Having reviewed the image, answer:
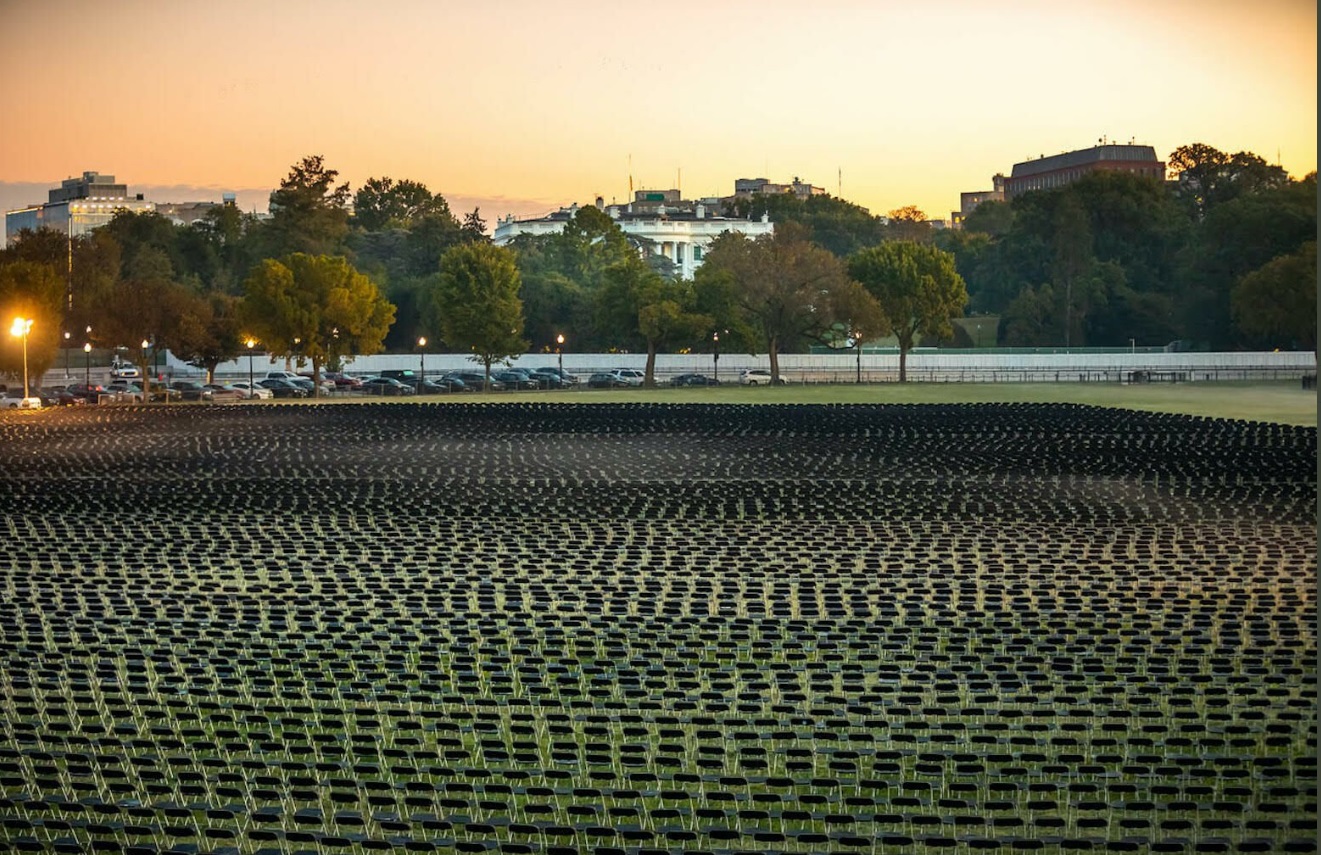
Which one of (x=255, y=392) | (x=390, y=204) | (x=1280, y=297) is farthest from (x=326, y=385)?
(x=390, y=204)

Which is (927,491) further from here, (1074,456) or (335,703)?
(335,703)

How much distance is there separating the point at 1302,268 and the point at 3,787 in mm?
103799

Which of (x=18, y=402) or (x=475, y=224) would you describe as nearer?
(x=18, y=402)

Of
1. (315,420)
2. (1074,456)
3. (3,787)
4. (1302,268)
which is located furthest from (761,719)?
(1302,268)

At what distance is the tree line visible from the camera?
329ft

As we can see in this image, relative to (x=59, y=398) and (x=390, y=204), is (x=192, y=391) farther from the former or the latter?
(x=390, y=204)

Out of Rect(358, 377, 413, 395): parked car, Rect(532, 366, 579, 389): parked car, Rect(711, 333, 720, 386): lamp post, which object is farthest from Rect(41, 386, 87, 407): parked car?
Rect(711, 333, 720, 386): lamp post

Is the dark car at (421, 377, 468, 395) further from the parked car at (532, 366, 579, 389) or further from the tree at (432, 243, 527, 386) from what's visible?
the parked car at (532, 366, 579, 389)

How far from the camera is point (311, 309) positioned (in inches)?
3935

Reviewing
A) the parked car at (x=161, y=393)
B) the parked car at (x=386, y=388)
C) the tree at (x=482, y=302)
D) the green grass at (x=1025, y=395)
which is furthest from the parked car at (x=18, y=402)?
the tree at (x=482, y=302)

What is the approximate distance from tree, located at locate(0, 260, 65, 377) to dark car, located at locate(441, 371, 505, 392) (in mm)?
25032

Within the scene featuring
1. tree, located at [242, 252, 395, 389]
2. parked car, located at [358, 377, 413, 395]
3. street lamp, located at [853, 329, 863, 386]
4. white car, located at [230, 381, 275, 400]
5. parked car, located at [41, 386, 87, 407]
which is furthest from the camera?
street lamp, located at [853, 329, 863, 386]

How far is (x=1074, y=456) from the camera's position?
149 ft

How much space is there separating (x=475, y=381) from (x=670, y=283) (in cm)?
2245
